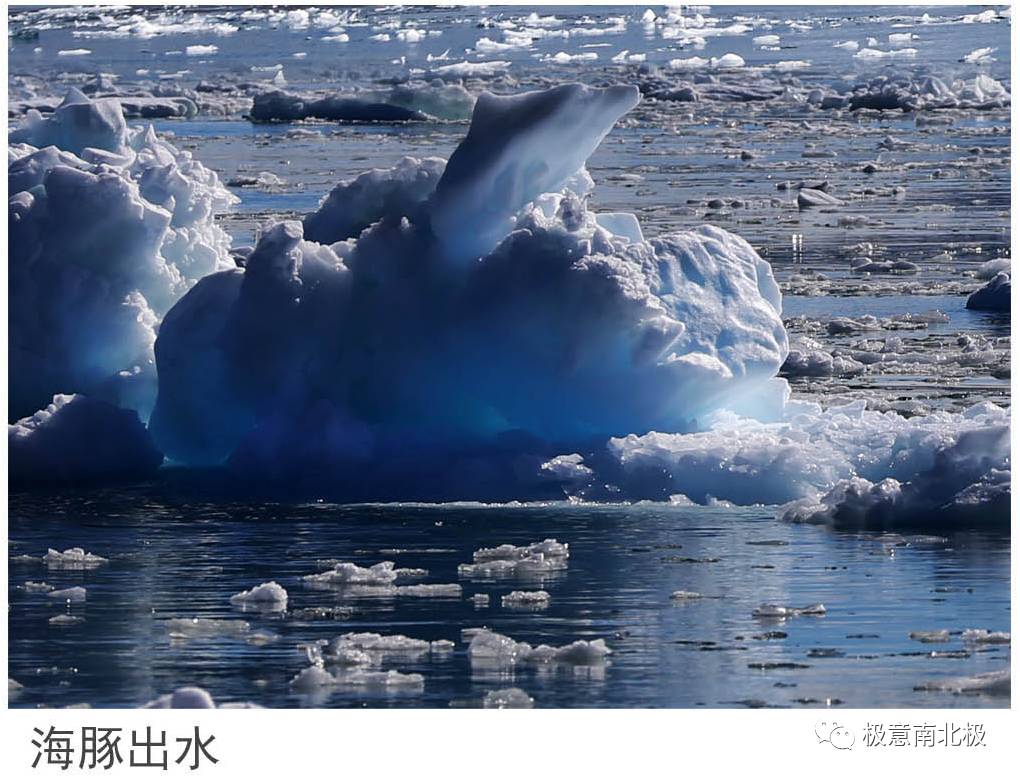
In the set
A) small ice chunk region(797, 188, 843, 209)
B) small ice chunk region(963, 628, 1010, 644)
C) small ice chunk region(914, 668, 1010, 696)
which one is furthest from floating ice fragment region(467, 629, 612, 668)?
small ice chunk region(797, 188, 843, 209)

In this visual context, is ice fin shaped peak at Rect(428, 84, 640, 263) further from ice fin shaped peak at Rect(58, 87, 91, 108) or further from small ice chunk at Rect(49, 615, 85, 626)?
ice fin shaped peak at Rect(58, 87, 91, 108)

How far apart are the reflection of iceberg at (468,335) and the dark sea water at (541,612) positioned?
57 centimetres

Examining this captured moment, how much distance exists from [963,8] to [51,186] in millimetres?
17684

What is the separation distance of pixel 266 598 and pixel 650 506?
297cm

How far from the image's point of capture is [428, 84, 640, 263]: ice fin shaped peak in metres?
14.5

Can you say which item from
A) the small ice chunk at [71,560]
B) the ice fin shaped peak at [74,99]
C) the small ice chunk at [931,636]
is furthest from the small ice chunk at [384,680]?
the ice fin shaped peak at [74,99]

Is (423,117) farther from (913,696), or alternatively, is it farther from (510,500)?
(913,696)

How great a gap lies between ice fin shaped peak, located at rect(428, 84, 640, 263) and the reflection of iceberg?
0.04ft

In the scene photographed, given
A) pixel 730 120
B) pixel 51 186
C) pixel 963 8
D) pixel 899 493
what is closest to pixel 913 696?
pixel 899 493

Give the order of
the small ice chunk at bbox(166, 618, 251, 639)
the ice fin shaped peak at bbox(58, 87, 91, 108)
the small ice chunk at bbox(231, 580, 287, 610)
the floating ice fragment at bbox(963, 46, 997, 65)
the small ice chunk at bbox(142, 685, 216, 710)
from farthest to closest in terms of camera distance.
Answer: the floating ice fragment at bbox(963, 46, 997, 65), the ice fin shaped peak at bbox(58, 87, 91, 108), the small ice chunk at bbox(231, 580, 287, 610), the small ice chunk at bbox(166, 618, 251, 639), the small ice chunk at bbox(142, 685, 216, 710)

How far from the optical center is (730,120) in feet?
119

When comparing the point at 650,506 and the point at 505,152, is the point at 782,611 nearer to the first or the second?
the point at 650,506

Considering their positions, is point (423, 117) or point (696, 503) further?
point (423, 117)

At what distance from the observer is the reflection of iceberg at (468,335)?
14273 millimetres
